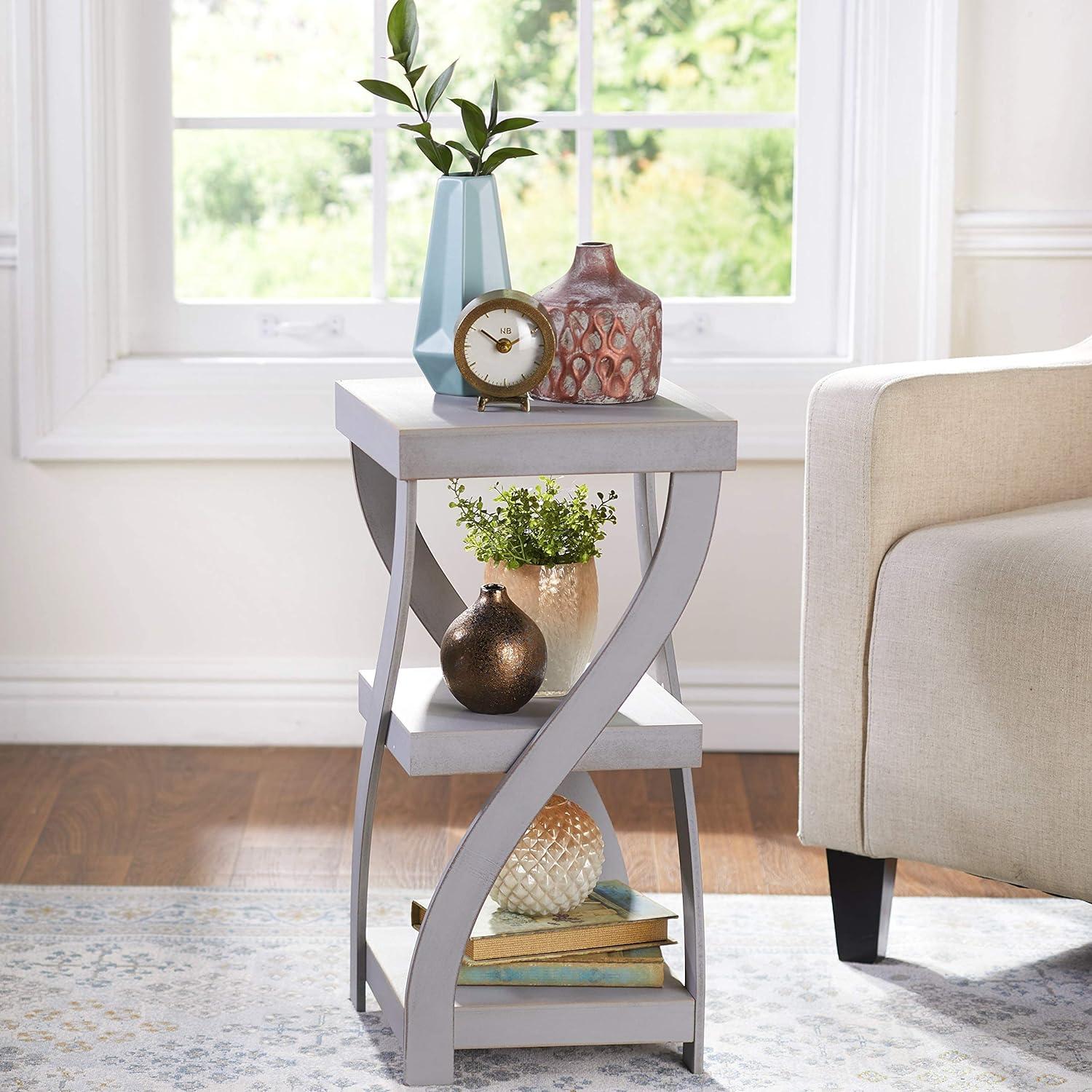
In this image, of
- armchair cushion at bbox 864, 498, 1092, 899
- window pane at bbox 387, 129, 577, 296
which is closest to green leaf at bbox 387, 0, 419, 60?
armchair cushion at bbox 864, 498, 1092, 899

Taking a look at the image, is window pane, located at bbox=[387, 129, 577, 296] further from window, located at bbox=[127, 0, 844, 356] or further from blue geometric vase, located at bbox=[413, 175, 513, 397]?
blue geometric vase, located at bbox=[413, 175, 513, 397]

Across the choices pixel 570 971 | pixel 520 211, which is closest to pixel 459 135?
pixel 520 211

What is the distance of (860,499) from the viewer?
1.71 m

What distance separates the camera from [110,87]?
2.48 metres

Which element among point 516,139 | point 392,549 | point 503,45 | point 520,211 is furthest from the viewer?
point 520,211

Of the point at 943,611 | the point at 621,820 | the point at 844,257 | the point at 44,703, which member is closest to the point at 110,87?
the point at 44,703

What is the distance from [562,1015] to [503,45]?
186cm

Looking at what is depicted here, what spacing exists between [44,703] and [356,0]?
1.27 m

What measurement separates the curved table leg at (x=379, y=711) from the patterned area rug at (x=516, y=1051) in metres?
0.08

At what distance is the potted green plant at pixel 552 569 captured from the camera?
1.56 m

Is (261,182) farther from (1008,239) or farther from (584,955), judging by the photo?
(584,955)

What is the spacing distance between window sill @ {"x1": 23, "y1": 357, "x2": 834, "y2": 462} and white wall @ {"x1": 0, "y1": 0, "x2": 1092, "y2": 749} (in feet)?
0.12

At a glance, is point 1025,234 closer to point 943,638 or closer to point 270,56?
point 943,638

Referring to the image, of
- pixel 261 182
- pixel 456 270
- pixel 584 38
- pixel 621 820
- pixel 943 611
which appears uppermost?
pixel 584 38
